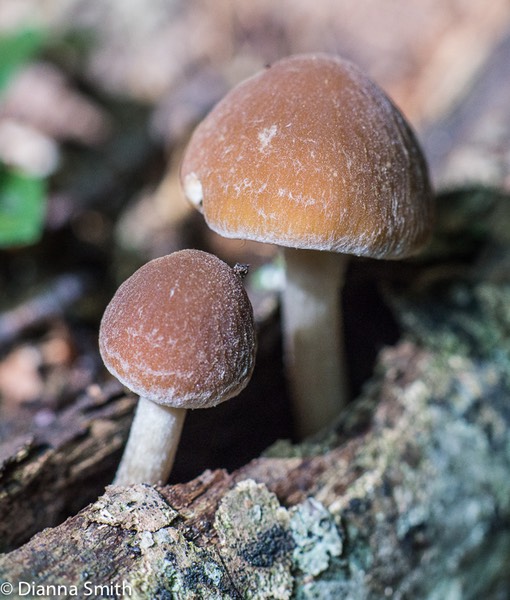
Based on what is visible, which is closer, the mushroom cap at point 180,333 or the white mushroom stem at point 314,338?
the mushroom cap at point 180,333

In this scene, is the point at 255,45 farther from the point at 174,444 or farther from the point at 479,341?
the point at 174,444

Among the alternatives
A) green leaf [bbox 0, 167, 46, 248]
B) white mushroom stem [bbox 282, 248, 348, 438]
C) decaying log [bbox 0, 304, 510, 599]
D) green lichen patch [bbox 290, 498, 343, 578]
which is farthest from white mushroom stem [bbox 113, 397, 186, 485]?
green leaf [bbox 0, 167, 46, 248]

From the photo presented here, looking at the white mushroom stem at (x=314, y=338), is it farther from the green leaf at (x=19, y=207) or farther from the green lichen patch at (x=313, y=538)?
the green leaf at (x=19, y=207)

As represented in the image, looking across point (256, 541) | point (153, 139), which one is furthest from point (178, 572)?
point (153, 139)

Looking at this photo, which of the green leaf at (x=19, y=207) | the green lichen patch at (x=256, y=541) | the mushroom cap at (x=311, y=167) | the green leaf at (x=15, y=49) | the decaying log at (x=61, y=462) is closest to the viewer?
the green lichen patch at (x=256, y=541)

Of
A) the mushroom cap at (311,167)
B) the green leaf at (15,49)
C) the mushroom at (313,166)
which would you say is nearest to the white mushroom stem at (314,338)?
the mushroom at (313,166)
